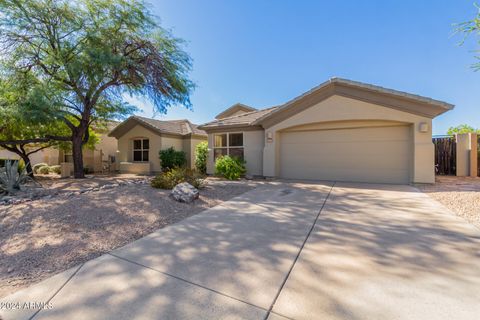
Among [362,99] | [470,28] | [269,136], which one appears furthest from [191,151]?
[470,28]

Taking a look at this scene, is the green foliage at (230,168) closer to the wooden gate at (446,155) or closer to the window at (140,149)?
the window at (140,149)

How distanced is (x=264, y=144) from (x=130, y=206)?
24.5 ft

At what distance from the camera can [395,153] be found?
8.91 meters

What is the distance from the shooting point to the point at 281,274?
252cm

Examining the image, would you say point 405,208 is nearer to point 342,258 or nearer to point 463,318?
point 342,258

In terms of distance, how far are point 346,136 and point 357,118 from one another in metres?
0.95

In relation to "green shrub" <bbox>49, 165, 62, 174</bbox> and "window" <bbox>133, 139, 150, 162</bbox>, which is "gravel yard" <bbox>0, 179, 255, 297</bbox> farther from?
"green shrub" <bbox>49, 165, 62, 174</bbox>

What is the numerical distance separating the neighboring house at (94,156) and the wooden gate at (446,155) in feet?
70.4

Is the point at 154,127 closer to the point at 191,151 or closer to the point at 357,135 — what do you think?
the point at 191,151

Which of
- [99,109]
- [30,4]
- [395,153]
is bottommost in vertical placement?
[395,153]

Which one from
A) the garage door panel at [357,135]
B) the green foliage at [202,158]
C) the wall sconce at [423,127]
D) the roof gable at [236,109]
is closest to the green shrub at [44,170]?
the green foliage at [202,158]

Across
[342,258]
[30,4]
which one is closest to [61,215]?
[342,258]

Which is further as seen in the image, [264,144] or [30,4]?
[264,144]

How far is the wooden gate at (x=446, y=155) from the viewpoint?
37.0 feet
